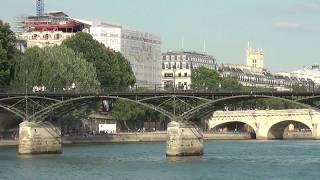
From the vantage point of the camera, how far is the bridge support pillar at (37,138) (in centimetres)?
8812

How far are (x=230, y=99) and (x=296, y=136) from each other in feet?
321

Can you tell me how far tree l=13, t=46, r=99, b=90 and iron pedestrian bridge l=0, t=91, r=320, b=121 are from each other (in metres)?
20.6

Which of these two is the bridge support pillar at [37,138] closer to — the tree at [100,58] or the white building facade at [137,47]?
the tree at [100,58]

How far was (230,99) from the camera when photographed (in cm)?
8050

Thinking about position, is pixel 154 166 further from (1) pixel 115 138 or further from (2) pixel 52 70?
(1) pixel 115 138

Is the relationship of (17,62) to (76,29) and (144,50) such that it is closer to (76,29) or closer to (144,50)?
(76,29)

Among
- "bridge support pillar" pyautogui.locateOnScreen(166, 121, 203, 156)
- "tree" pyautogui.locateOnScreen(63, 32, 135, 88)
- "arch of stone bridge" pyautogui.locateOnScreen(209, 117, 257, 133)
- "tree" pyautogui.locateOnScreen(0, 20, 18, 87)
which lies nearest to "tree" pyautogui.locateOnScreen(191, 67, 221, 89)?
"arch of stone bridge" pyautogui.locateOnScreen(209, 117, 257, 133)

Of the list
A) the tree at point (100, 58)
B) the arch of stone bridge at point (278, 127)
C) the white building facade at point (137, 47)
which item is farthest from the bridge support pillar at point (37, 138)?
the white building facade at point (137, 47)

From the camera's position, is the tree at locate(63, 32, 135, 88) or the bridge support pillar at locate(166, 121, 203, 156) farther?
the tree at locate(63, 32, 135, 88)

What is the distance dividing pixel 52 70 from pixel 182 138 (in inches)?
1522

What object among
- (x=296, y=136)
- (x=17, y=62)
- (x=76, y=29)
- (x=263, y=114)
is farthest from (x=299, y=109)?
(x=17, y=62)

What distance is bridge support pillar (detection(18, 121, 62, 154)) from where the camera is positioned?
8812cm

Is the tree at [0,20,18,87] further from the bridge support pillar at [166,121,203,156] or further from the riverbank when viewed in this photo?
the bridge support pillar at [166,121,203,156]

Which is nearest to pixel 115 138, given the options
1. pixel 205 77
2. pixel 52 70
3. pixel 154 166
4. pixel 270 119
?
pixel 52 70
